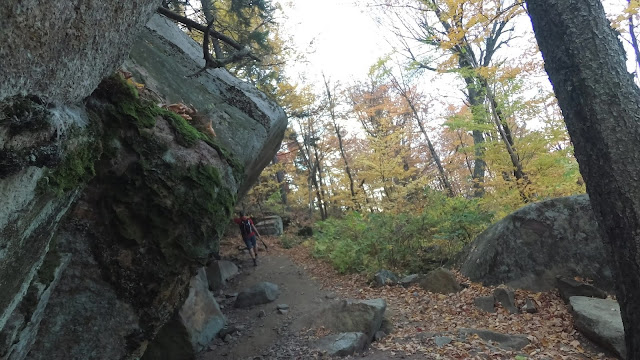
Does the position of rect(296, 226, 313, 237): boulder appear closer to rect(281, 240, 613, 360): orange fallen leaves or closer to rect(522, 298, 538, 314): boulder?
rect(281, 240, 613, 360): orange fallen leaves

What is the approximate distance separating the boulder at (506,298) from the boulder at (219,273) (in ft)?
22.1

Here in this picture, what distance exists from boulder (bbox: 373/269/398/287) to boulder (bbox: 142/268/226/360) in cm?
372

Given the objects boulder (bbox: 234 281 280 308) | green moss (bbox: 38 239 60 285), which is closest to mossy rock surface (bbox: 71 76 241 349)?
green moss (bbox: 38 239 60 285)

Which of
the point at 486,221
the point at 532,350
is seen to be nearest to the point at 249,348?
the point at 532,350

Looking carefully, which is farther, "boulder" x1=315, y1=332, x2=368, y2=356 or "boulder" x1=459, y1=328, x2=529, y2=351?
"boulder" x1=315, y1=332, x2=368, y2=356

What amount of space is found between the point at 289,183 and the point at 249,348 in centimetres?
1884

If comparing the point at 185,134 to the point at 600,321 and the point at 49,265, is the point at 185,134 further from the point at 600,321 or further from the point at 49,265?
the point at 600,321

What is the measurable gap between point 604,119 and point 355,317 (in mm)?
4544

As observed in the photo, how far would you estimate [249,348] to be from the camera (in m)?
6.55

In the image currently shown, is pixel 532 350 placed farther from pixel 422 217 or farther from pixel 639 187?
pixel 422 217

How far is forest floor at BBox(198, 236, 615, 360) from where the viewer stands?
498 centimetres

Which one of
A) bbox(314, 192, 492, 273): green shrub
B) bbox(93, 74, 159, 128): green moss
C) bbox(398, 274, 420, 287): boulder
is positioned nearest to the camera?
bbox(93, 74, 159, 128): green moss

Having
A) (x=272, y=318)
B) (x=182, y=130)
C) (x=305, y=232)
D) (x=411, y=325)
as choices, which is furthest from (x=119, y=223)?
(x=305, y=232)

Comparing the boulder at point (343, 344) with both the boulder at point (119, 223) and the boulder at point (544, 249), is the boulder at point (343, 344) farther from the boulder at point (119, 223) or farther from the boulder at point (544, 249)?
the boulder at point (544, 249)
